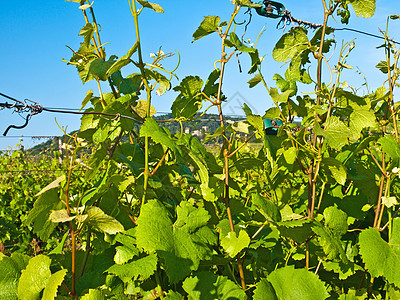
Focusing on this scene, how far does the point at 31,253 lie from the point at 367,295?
160 inches

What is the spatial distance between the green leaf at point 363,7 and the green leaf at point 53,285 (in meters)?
1.40

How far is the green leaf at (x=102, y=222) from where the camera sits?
1089 millimetres

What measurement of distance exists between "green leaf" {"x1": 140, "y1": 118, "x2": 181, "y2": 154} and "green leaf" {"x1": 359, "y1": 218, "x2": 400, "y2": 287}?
2.49 feet

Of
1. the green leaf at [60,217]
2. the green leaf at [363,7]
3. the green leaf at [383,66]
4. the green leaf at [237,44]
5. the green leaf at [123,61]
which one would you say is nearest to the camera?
the green leaf at [60,217]

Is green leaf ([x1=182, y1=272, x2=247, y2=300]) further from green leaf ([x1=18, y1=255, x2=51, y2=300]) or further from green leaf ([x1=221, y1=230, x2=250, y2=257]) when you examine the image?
green leaf ([x1=18, y1=255, x2=51, y2=300])

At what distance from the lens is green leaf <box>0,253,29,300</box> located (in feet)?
3.79

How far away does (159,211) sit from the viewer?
1.16 metres

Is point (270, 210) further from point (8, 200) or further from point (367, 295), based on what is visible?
point (8, 200)

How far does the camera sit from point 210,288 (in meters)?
1.17

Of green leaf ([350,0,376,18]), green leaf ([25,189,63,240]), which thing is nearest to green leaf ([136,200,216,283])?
green leaf ([25,189,63,240])

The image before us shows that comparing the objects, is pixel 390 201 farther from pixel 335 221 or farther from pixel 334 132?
pixel 334 132

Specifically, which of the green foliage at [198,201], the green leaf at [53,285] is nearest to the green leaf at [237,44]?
the green foliage at [198,201]

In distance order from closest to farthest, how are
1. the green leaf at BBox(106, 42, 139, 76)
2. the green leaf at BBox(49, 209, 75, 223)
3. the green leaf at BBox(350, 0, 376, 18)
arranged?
the green leaf at BBox(49, 209, 75, 223) → the green leaf at BBox(106, 42, 139, 76) → the green leaf at BBox(350, 0, 376, 18)

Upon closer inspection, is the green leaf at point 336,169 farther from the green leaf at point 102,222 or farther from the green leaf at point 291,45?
the green leaf at point 102,222
